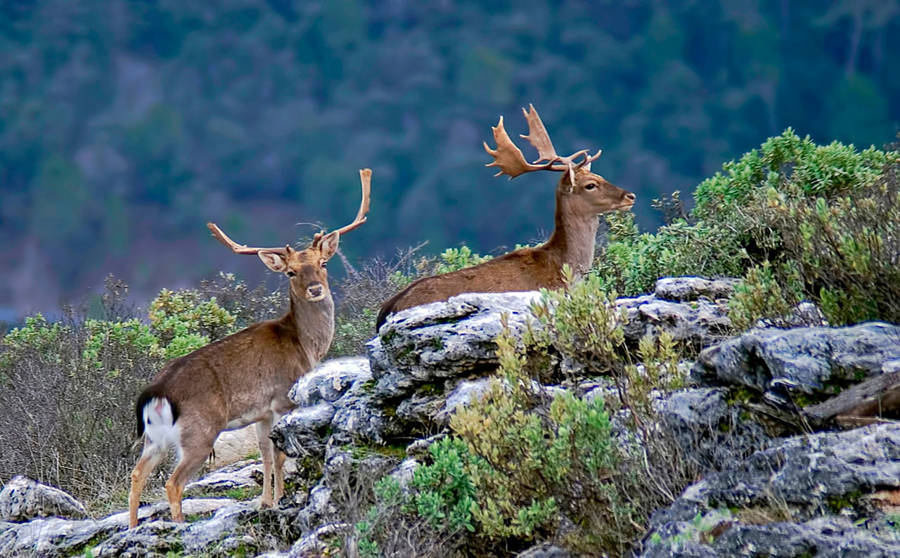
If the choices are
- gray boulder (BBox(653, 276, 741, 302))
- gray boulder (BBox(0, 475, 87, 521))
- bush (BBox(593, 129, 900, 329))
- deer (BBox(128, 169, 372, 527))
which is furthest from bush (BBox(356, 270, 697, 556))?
gray boulder (BBox(0, 475, 87, 521))

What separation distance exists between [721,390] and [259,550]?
2.88 m

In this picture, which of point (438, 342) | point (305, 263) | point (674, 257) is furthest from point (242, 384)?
point (674, 257)

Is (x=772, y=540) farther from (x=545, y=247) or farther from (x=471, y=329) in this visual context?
(x=545, y=247)

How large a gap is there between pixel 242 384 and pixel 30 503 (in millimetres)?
1618

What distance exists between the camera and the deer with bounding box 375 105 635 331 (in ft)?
25.4

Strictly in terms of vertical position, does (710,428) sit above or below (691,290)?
below

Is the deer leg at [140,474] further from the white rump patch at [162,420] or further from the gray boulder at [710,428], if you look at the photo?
the gray boulder at [710,428]

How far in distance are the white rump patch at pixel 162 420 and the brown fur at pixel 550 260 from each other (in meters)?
1.51

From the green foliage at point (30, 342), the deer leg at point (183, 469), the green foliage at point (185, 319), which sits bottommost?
the deer leg at point (183, 469)

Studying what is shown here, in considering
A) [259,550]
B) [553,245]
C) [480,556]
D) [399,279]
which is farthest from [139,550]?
[399,279]

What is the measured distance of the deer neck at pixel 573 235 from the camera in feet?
29.8

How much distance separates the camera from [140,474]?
7.29 m

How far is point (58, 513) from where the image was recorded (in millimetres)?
7758

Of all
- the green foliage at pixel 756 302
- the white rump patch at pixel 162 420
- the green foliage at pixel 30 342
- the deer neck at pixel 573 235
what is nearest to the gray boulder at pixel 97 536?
the white rump patch at pixel 162 420
